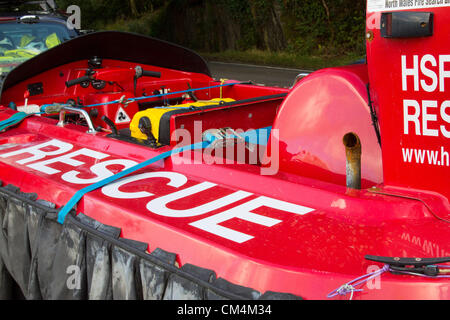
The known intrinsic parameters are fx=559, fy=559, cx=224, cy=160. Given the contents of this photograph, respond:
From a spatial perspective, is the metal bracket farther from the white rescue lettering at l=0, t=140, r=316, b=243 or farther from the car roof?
the car roof

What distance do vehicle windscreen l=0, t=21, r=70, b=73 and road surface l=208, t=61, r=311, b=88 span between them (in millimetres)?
8184

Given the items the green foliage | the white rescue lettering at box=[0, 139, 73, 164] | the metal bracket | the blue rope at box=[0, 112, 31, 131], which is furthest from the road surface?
the white rescue lettering at box=[0, 139, 73, 164]

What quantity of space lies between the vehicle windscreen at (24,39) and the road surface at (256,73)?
8184 mm

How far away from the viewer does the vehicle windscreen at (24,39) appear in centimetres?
486

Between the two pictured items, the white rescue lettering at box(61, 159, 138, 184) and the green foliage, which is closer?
the white rescue lettering at box(61, 159, 138, 184)

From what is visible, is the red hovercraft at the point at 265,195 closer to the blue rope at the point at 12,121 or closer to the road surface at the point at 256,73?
the blue rope at the point at 12,121

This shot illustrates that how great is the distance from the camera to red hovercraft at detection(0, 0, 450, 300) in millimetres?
1725

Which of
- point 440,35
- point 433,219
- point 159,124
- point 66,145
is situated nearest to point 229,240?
point 433,219

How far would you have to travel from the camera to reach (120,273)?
82.4 inches

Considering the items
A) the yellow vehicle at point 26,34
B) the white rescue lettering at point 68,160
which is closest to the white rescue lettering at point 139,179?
the white rescue lettering at point 68,160

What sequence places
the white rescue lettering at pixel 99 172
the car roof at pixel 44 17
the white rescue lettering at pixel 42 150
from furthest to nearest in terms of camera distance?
the car roof at pixel 44 17 → the white rescue lettering at pixel 42 150 → the white rescue lettering at pixel 99 172

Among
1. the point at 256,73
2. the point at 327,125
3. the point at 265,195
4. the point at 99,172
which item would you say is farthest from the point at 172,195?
the point at 256,73

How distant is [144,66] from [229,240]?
3.16m

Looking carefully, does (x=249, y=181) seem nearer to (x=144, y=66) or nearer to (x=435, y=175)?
(x=435, y=175)
